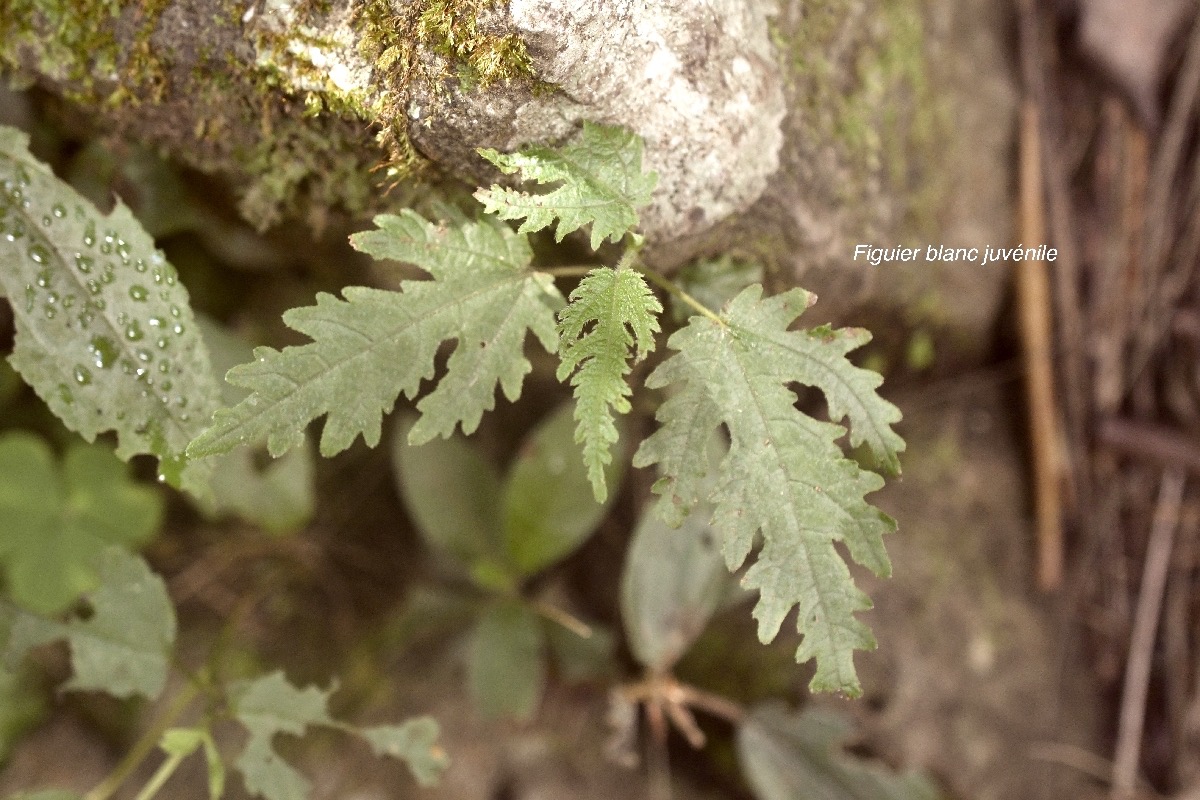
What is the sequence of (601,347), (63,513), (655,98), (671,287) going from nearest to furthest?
(601,347), (655,98), (671,287), (63,513)

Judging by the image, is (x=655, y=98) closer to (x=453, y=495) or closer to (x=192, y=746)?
(x=453, y=495)

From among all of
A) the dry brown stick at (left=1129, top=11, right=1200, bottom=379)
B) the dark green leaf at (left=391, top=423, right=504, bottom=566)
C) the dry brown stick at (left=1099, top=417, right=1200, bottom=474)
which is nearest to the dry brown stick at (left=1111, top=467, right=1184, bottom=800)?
the dry brown stick at (left=1099, top=417, right=1200, bottom=474)

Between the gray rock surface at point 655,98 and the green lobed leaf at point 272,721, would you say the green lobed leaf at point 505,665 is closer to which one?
the green lobed leaf at point 272,721

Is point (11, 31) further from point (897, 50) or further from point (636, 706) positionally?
point (636, 706)

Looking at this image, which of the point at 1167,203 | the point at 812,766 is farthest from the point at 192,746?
the point at 1167,203

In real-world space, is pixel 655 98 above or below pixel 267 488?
above

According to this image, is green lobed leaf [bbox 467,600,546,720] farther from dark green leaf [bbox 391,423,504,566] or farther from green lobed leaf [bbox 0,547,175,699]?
green lobed leaf [bbox 0,547,175,699]

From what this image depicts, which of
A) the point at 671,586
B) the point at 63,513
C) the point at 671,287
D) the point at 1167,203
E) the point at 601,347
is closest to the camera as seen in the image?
the point at 601,347

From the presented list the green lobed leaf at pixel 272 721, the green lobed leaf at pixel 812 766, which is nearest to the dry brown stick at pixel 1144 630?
the green lobed leaf at pixel 812 766
